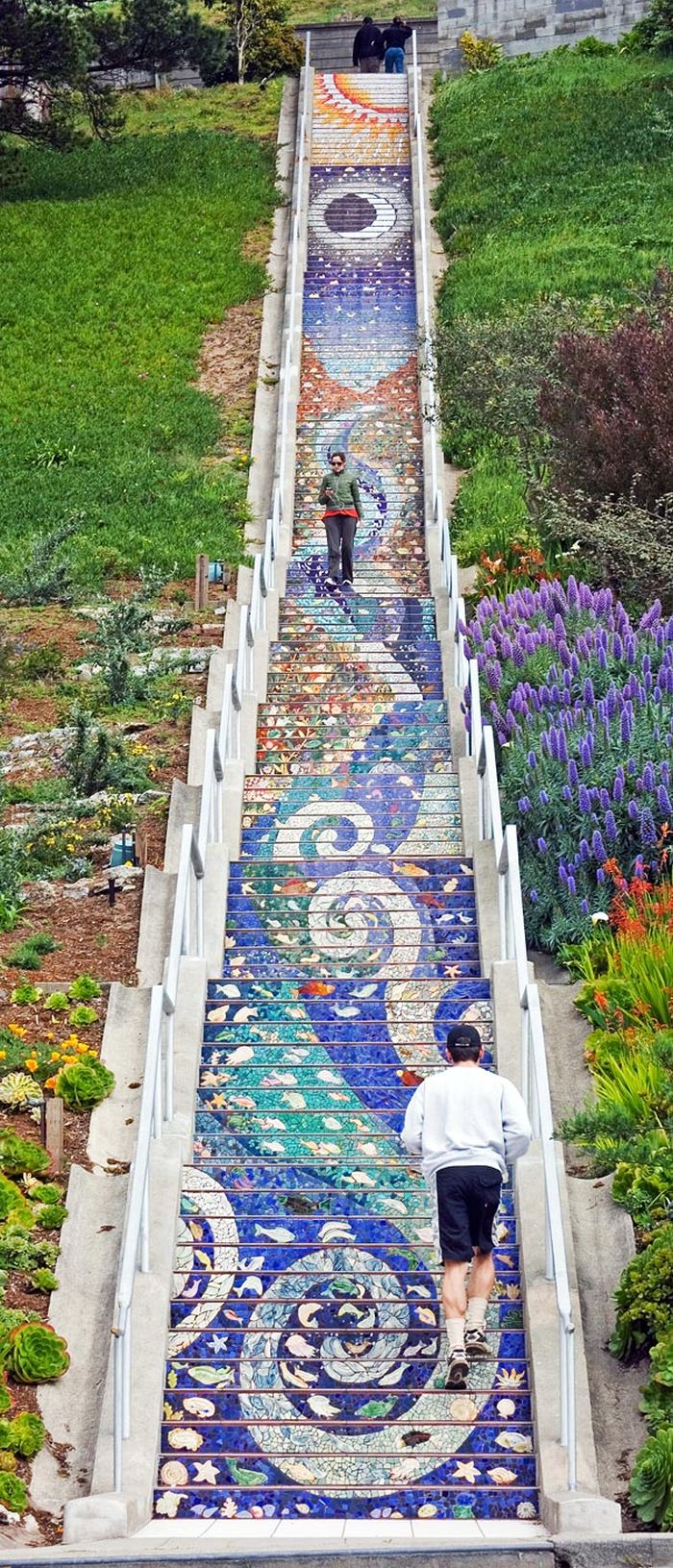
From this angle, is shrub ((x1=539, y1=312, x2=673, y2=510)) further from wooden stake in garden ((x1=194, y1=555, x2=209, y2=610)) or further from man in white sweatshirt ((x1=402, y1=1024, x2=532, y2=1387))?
man in white sweatshirt ((x1=402, y1=1024, x2=532, y2=1387))

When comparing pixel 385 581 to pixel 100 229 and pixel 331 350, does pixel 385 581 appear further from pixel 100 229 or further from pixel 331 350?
pixel 100 229

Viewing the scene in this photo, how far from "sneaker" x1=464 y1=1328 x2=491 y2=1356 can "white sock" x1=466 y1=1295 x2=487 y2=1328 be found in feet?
0.08

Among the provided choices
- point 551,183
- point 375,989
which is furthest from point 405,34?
point 375,989

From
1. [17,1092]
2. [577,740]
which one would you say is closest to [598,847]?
[577,740]

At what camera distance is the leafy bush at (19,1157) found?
1110 centimetres

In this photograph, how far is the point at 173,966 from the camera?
11.5m

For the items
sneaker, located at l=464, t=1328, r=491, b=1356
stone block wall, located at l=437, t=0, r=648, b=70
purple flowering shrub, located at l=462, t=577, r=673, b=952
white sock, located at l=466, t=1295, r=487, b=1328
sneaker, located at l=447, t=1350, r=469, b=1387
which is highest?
stone block wall, located at l=437, t=0, r=648, b=70

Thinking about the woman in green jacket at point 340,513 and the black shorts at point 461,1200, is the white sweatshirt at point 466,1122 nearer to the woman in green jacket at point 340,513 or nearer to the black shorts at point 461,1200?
the black shorts at point 461,1200

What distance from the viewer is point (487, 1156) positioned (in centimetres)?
935

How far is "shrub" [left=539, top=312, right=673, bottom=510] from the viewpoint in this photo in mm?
18609

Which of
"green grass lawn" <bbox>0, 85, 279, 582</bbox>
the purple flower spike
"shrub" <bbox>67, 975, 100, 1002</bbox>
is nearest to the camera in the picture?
"shrub" <bbox>67, 975, 100, 1002</bbox>

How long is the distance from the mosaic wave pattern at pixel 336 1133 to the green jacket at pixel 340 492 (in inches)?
33.5

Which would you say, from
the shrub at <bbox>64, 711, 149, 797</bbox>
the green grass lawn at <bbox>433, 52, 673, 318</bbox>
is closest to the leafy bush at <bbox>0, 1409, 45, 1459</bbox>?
the shrub at <bbox>64, 711, 149, 797</bbox>

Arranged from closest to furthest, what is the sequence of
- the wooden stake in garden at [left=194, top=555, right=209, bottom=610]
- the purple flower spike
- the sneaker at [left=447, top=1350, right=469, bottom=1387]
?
1. the sneaker at [left=447, top=1350, right=469, bottom=1387]
2. the purple flower spike
3. the wooden stake in garden at [left=194, top=555, right=209, bottom=610]
